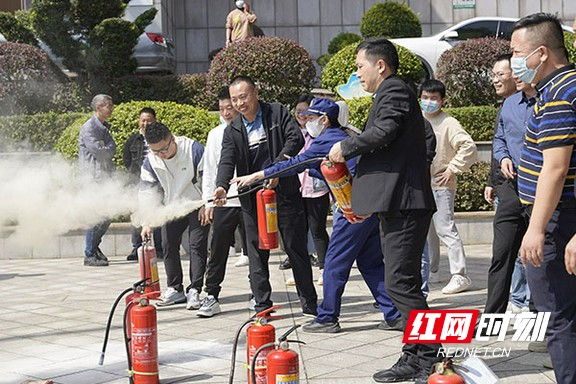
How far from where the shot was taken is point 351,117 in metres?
13.1

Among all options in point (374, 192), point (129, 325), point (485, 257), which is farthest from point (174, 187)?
point (485, 257)

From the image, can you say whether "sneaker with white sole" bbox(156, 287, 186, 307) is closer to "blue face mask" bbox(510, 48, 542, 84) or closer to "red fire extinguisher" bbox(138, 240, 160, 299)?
"red fire extinguisher" bbox(138, 240, 160, 299)

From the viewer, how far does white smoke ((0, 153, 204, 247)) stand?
8472 mm

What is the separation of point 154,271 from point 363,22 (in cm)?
1513

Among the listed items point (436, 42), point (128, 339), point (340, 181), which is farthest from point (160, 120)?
point (436, 42)

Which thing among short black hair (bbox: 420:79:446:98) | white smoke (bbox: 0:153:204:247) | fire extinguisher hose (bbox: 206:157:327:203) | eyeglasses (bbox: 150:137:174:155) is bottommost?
white smoke (bbox: 0:153:204:247)

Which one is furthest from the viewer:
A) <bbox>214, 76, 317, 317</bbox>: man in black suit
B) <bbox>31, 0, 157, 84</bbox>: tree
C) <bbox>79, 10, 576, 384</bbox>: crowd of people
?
<bbox>31, 0, 157, 84</bbox>: tree

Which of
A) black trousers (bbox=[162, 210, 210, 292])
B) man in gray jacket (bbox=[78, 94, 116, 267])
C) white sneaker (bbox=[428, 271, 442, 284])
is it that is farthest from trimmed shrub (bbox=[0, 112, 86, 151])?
white sneaker (bbox=[428, 271, 442, 284])

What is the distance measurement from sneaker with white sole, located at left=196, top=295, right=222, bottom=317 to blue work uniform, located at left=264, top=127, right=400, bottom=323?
122cm

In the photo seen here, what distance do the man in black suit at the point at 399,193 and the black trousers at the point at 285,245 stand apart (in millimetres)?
1829

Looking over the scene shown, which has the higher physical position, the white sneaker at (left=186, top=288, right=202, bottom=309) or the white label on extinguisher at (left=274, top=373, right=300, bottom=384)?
the white label on extinguisher at (left=274, top=373, right=300, bottom=384)

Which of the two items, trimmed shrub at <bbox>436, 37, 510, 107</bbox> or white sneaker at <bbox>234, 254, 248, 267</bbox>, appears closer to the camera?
white sneaker at <bbox>234, 254, 248, 267</bbox>

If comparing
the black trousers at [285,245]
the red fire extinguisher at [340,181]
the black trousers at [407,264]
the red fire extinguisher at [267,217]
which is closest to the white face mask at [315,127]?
the red fire extinguisher at [267,217]

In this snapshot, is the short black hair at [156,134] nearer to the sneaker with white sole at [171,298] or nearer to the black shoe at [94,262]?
the sneaker with white sole at [171,298]
